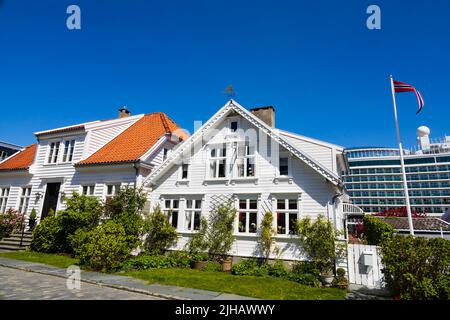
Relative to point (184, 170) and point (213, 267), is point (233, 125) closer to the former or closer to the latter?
point (184, 170)

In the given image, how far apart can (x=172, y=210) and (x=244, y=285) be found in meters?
7.93

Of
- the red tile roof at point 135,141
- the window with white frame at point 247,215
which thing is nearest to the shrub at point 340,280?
the window with white frame at point 247,215

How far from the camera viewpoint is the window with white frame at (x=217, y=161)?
16.9 m

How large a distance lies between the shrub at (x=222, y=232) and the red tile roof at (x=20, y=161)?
1632cm

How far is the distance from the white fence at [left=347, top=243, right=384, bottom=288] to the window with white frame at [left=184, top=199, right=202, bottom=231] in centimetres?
843

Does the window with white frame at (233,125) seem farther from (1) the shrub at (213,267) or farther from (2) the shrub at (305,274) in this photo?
(2) the shrub at (305,274)

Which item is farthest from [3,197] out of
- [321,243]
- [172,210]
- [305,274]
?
[321,243]

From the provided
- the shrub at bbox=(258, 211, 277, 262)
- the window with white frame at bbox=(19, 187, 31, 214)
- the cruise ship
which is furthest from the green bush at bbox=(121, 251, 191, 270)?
the cruise ship

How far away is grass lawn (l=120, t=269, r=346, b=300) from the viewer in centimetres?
962

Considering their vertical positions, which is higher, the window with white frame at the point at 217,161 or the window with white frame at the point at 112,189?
the window with white frame at the point at 217,161

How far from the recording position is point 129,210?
16.6m

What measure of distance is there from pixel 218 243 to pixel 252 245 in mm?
1898

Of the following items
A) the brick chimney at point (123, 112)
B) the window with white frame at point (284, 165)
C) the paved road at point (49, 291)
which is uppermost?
the brick chimney at point (123, 112)
